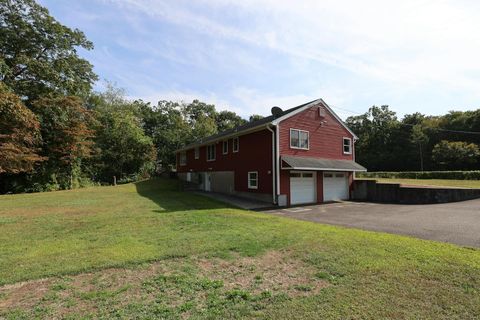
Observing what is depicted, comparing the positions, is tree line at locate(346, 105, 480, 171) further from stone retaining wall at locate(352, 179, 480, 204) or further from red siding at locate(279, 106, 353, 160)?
red siding at locate(279, 106, 353, 160)

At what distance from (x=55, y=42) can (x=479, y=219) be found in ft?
98.0

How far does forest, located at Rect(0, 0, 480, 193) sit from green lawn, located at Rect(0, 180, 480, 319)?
56.9ft

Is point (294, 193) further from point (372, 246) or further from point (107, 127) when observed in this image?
point (107, 127)

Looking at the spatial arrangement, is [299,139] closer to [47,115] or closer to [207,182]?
[207,182]

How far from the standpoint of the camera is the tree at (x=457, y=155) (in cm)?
3850

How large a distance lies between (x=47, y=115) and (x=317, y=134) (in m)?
22.5

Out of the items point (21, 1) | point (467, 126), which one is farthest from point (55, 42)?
point (467, 126)

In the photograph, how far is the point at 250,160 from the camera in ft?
59.9

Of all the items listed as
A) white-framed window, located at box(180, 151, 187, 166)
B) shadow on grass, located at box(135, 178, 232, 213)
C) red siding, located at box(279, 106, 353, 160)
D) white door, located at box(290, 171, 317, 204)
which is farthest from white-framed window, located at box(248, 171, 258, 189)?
white-framed window, located at box(180, 151, 187, 166)

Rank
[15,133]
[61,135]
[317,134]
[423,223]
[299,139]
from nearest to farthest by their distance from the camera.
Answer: [423,223], [299,139], [317,134], [15,133], [61,135]

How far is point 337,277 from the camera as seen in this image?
15.4ft

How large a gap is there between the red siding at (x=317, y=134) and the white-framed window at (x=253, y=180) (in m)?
2.48

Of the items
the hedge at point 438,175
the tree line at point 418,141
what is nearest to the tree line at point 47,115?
the hedge at point 438,175

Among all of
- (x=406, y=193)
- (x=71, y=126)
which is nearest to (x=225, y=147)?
(x=406, y=193)
